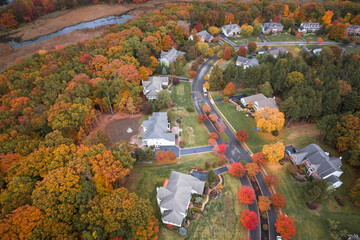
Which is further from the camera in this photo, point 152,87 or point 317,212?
point 152,87

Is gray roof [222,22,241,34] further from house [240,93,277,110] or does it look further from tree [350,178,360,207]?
tree [350,178,360,207]

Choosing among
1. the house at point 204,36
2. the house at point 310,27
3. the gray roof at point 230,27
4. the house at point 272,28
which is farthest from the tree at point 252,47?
the house at point 310,27

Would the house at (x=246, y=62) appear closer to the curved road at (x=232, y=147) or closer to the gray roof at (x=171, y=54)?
the curved road at (x=232, y=147)

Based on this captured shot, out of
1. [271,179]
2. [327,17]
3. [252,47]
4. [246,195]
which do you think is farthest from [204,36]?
[246,195]

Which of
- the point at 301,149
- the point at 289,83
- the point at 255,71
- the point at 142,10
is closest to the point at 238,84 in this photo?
the point at 255,71

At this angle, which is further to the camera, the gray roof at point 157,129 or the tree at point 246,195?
the gray roof at point 157,129

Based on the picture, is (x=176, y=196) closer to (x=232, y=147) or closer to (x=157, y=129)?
(x=157, y=129)

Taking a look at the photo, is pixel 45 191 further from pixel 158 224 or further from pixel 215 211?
pixel 215 211
